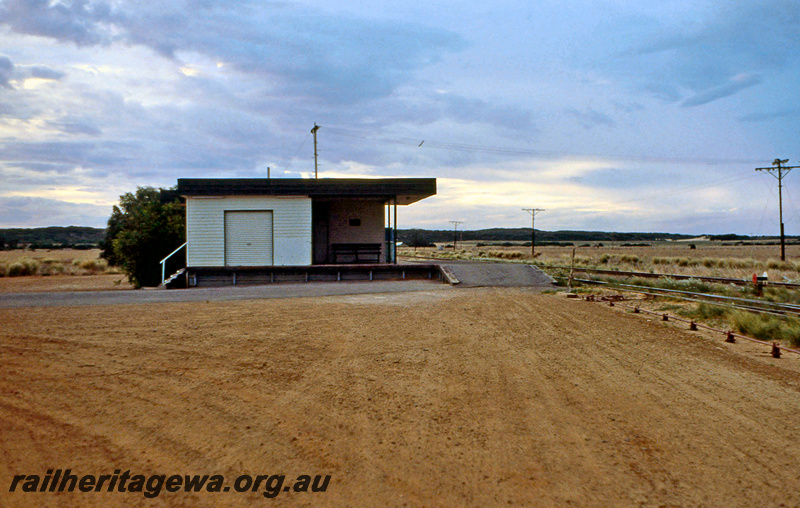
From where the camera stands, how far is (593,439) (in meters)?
4.32

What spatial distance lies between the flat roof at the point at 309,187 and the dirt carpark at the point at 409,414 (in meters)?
12.0

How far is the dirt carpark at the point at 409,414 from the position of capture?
3580 millimetres

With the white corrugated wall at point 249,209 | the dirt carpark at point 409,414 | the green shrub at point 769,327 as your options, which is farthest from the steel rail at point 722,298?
the white corrugated wall at point 249,209

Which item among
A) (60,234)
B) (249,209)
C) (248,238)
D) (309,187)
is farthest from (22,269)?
(60,234)

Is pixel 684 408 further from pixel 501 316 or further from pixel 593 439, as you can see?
pixel 501 316

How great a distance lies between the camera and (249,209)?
68.5ft

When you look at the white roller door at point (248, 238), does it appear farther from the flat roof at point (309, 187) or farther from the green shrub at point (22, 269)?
the green shrub at point (22, 269)

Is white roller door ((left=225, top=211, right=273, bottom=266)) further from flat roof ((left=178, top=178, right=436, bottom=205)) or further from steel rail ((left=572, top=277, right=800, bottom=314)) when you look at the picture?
steel rail ((left=572, top=277, right=800, bottom=314))

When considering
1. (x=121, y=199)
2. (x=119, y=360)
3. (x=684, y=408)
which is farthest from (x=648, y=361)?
(x=121, y=199)

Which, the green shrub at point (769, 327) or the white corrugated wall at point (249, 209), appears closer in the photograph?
the green shrub at point (769, 327)

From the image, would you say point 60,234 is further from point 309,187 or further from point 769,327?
point 769,327

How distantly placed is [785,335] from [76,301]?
1495 centimetres

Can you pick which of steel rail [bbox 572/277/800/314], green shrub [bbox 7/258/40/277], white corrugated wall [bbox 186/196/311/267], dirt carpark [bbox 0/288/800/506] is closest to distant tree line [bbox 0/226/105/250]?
green shrub [bbox 7/258/40/277]

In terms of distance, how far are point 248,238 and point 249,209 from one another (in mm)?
1107
